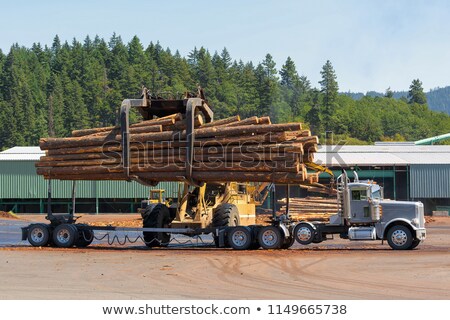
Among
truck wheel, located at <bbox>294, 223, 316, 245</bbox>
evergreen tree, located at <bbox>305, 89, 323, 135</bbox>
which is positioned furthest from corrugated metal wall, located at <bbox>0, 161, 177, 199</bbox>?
evergreen tree, located at <bbox>305, 89, 323, 135</bbox>

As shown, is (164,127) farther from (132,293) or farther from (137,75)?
→ (137,75)

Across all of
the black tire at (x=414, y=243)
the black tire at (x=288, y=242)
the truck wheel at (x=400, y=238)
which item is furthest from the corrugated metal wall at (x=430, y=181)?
the black tire at (x=288, y=242)

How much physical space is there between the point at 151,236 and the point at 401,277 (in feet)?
40.2

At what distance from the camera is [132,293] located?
635 inches

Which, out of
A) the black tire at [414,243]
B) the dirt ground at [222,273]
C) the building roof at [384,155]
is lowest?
the dirt ground at [222,273]

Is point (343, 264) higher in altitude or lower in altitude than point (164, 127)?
lower

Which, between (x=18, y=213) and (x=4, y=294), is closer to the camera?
(x=4, y=294)

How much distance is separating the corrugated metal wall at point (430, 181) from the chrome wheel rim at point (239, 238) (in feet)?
126

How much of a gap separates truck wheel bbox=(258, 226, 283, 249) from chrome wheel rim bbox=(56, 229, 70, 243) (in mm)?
6677

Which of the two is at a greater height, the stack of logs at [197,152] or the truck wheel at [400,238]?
the stack of logs at [197,152]

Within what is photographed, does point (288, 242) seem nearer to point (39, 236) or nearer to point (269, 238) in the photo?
point (269, 238)

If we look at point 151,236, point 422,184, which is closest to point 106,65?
point 422,184

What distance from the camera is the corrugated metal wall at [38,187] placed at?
65.5m

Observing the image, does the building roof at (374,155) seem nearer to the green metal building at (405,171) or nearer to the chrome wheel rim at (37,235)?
the green metal building at (405,171)
